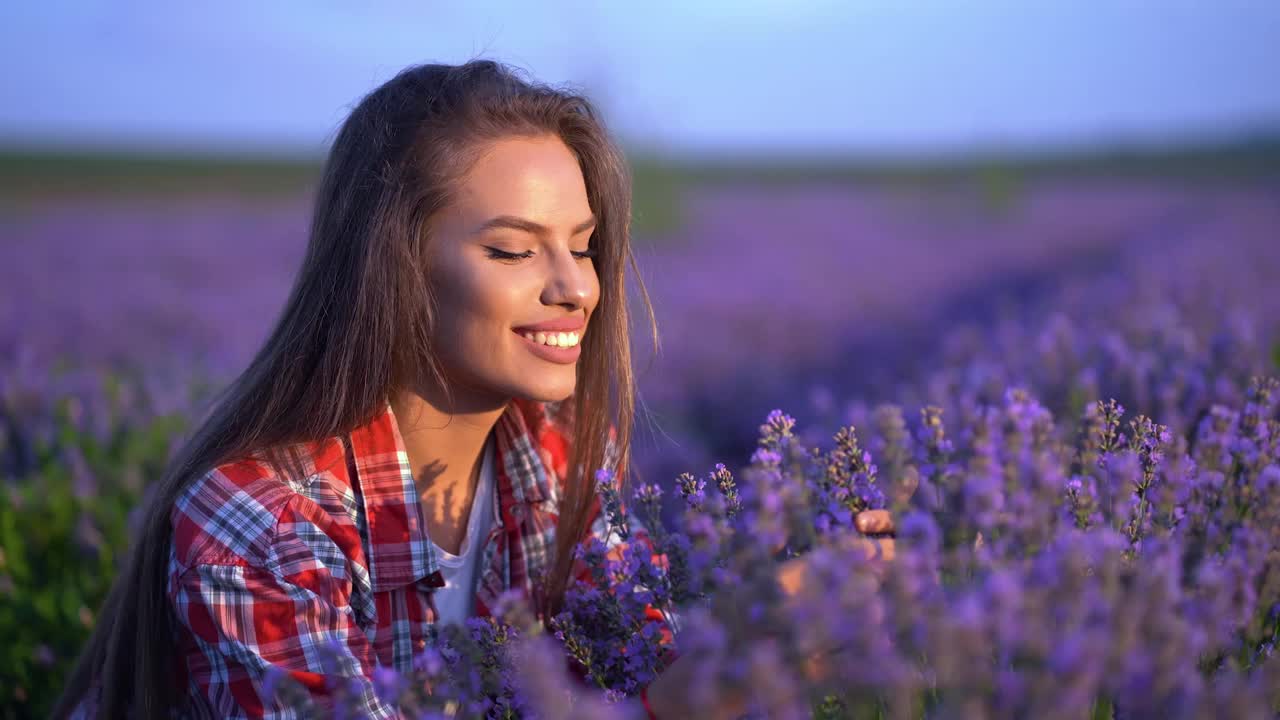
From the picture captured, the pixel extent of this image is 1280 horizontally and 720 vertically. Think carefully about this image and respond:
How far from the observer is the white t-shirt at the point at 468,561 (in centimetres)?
199

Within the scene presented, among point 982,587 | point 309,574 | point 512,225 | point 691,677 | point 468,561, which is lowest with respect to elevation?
point 468,561

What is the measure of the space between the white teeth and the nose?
0.20 feet

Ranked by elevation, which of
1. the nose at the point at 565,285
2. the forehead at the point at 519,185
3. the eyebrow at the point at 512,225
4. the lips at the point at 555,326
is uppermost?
the forehead at the point at 519,185

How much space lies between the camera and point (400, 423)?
1980 mm

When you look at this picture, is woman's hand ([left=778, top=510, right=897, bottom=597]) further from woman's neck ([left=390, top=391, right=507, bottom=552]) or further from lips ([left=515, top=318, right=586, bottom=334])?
woman's neck ([left=390, top=391, right=507, bottom=552])

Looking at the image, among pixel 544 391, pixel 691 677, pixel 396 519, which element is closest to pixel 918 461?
pixel 691 677

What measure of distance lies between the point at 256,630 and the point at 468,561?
609mm

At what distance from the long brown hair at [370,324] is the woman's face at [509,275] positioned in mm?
50

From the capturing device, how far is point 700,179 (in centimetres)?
5575

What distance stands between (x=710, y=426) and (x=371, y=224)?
422 centimetres

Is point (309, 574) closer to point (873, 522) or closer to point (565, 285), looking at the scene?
point (565, 285)

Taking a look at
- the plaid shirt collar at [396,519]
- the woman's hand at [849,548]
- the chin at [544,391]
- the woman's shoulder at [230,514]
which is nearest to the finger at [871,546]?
the woman's hand at [849,548]

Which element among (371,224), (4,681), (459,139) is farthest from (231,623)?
(4,681)

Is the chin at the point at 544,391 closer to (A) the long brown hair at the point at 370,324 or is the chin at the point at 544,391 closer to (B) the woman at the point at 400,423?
(B) the woman at the point at 400,423
